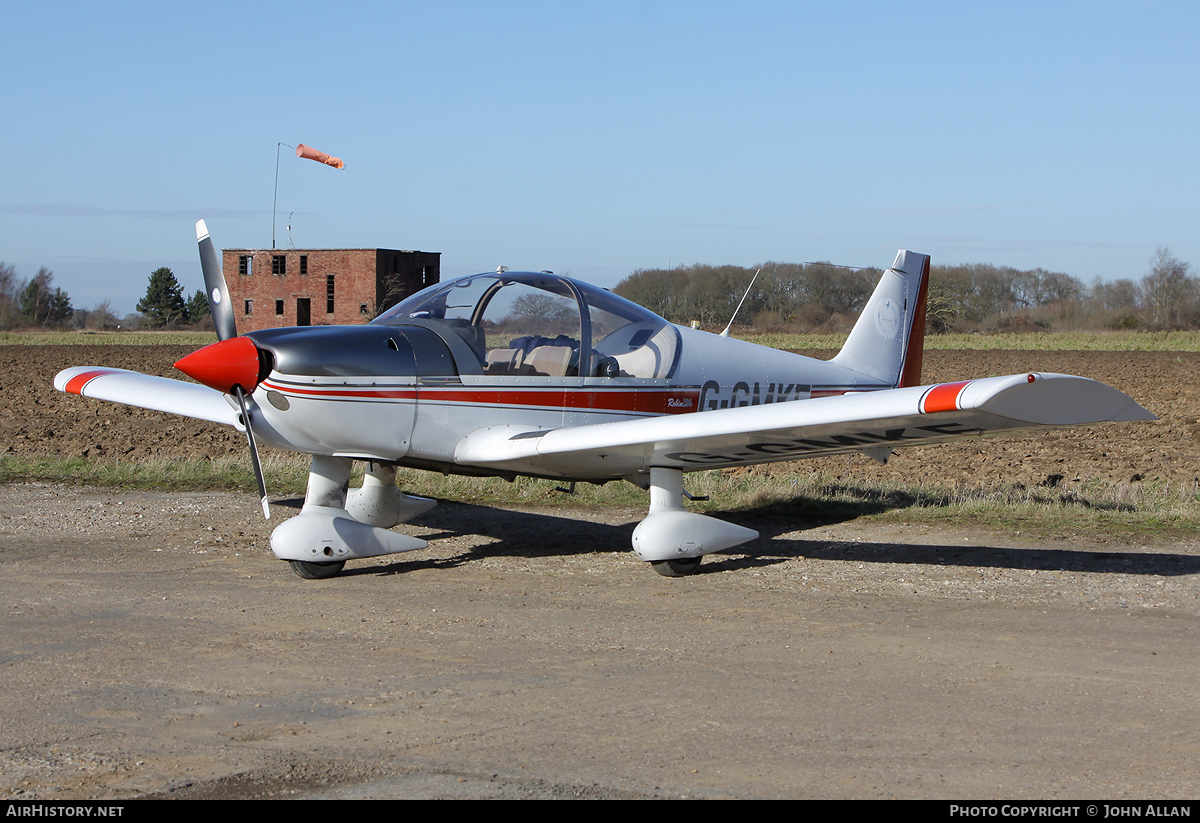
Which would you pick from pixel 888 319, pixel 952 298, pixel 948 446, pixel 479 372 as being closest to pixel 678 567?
pixel 479 372

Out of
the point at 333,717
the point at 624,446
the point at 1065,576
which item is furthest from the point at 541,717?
the point at 1065,576

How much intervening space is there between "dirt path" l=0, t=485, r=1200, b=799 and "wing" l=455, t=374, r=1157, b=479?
2.79ft

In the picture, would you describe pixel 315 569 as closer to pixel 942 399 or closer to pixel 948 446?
pixel 942 399

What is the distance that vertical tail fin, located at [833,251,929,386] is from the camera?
10570mm

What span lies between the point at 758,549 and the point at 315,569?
347cm

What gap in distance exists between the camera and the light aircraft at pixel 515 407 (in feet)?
22.3

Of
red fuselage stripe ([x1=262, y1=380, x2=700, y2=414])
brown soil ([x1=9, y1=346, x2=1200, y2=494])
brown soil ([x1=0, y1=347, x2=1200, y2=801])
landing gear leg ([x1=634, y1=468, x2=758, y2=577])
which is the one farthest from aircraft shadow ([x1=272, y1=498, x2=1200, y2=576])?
brown soil ([x1=9, y1=346, x2=1200, y2=494])

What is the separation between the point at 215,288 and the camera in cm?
752

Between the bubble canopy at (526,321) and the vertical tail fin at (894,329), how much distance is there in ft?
11.1

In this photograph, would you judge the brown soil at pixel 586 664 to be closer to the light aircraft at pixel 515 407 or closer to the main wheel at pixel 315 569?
the main wheel at pixel 315 569

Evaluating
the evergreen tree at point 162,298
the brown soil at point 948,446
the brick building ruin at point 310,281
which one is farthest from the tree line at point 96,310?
the brown soil at point 948,446

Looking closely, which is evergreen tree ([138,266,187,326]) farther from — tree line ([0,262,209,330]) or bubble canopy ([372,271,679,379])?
bubble canopy ([372,271,679,379])

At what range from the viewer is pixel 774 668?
514 centimetres

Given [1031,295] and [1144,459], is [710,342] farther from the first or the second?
[1031,295]
